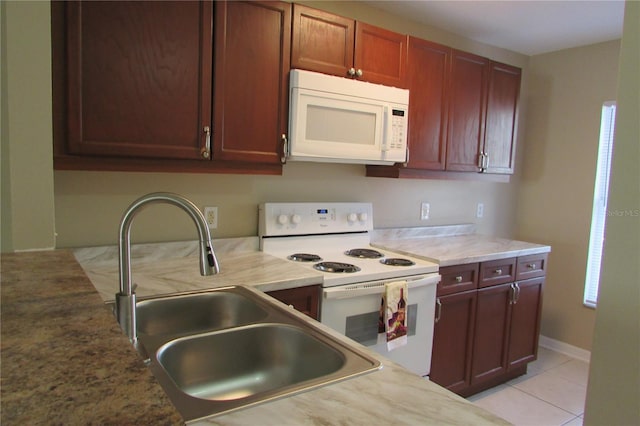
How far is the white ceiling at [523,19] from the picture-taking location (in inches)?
103

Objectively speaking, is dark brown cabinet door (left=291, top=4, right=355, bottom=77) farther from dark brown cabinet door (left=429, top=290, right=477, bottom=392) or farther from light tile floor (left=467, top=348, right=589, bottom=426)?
light tile floor (left=467, top=348, right=589, bottom=426)

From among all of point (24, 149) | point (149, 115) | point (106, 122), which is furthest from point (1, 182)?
point (149, 115)

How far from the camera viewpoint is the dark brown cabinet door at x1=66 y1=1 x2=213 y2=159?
1593 mm

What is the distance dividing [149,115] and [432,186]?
84.5 inches

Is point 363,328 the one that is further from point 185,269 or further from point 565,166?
point 565,166

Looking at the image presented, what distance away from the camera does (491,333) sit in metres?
2.74

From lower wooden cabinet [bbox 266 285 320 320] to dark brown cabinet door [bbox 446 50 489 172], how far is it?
1.38 meters

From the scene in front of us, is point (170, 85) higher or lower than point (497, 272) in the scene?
higher

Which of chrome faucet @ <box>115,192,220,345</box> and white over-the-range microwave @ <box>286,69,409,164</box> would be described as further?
white over-the-range microwave @ <box>286,69,409,164</box>


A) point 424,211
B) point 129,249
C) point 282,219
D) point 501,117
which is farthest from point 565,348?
point 129,249

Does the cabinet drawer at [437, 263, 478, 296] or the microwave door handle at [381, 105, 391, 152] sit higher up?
the microwave door handle at [381, 105, 391, 152]

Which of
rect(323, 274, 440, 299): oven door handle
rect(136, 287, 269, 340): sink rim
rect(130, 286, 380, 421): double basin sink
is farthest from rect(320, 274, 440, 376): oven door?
rect(130, 286, 380, 421): double basin sink

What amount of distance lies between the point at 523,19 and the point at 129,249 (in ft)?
9.57

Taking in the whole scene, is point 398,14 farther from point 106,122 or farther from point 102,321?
point 102,321
